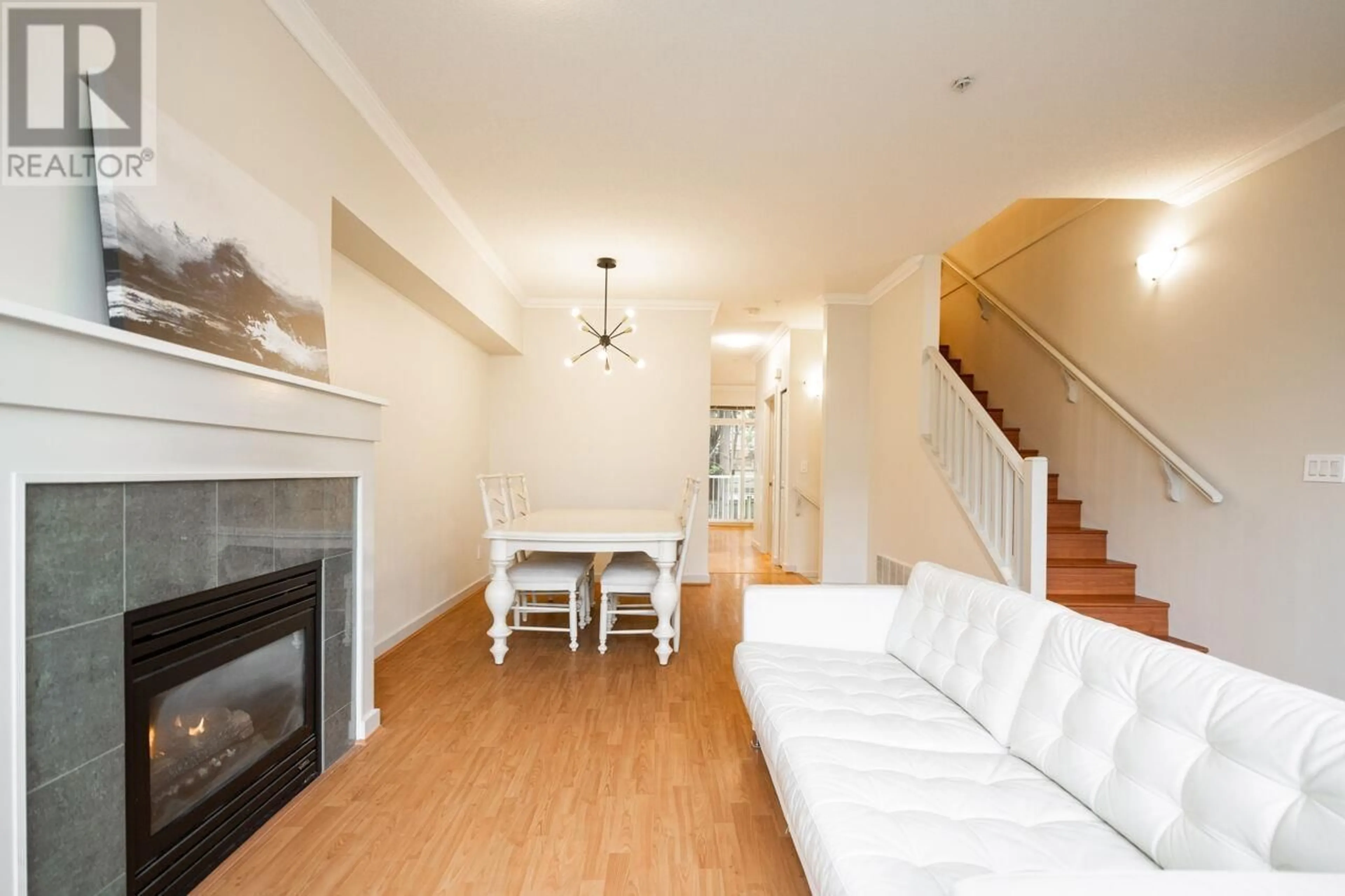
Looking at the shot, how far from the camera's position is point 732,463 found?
11.1 meters

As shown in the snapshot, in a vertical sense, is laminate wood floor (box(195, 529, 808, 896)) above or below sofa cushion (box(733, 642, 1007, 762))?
below

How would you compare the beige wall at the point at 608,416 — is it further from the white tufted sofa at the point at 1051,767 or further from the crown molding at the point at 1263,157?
the white tufted sofa at the point at 1051,767

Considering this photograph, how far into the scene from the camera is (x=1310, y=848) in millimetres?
867

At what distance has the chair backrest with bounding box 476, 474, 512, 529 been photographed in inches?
144

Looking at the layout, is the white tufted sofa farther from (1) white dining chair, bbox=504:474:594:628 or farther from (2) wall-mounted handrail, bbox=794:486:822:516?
(2) wall-mounted handrail, bbox=794:486:822:516

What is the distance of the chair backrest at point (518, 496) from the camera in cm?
428

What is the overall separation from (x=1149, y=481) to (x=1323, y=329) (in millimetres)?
1080

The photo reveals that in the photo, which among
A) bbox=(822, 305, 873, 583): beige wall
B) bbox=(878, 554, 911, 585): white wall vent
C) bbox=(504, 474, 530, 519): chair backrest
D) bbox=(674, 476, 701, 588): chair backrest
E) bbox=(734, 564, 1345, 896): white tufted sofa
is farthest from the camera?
bbox=(822, 305, 873, 583): beige wall

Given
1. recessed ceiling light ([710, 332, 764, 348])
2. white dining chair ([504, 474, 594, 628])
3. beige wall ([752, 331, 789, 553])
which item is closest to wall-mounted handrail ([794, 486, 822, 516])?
beige wall ([752, 331, 789, 553])

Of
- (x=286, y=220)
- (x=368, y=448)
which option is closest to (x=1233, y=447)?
(x=368, y=448)

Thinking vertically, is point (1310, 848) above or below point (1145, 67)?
below

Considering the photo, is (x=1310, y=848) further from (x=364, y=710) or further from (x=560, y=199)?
(x=560, y=199)

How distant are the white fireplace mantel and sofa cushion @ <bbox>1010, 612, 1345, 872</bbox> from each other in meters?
2.02

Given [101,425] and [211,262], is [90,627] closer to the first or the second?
[101,425]
